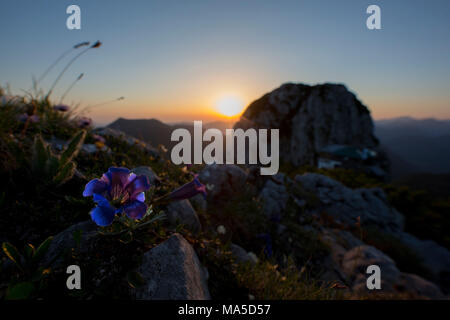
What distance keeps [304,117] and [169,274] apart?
27508mm

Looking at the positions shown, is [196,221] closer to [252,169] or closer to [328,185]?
[252,169]

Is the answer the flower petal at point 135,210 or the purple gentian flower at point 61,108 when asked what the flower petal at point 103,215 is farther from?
the purple gentian flower at point 61,108

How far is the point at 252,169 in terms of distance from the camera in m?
6.70

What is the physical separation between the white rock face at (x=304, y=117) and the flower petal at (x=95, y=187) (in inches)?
982

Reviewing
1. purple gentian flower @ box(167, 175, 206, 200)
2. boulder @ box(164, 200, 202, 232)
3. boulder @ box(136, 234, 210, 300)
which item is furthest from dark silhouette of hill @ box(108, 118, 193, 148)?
boulder @ box(136, 234, 210, 300)

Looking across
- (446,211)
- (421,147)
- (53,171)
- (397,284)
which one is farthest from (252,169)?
(421,147)

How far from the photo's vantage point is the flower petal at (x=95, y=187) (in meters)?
1.22

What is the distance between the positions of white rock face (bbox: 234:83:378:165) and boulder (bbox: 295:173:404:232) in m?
16.9

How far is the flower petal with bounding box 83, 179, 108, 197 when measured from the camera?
1215 millimetres

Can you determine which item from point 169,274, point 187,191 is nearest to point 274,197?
point 187,191

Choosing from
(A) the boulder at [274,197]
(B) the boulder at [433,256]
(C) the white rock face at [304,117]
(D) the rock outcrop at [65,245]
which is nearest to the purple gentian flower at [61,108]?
→ (D) the rock outcrop at [65,245]

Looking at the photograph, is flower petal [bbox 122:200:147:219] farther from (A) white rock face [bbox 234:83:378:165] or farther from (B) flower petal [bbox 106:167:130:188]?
(A) white rock face [bbox 234:83:378:165]

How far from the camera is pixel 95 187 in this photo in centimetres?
125

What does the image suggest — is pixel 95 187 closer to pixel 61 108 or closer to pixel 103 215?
pixel 103 215
